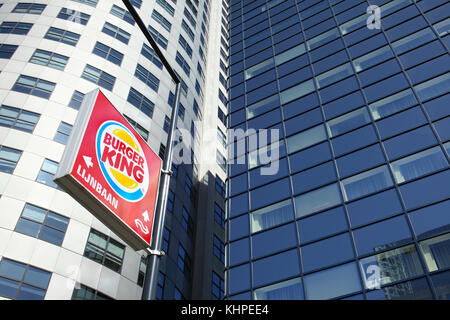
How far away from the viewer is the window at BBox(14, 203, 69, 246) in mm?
23212

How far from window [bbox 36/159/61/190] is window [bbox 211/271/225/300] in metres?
14.5

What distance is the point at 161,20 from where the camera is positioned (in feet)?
141

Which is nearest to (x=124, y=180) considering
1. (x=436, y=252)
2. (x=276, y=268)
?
(x=436, y=252)

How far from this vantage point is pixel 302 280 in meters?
18.8

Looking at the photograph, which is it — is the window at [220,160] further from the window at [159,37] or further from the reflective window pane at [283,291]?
the reflective window pane at [283,291]

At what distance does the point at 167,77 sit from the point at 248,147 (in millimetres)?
15976

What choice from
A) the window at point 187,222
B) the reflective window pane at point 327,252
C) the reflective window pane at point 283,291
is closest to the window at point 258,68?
the window at point 187,222

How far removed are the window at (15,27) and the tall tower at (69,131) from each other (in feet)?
0.25

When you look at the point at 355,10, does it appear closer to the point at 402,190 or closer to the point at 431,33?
the point at 431,33

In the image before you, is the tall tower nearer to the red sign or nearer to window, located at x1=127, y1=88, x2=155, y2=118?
window, located at x1=127, y1=88, x2=155, y2=118

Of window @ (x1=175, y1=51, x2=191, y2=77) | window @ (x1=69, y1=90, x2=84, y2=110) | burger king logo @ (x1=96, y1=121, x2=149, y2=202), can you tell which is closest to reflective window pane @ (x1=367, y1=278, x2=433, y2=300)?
burger king logo @ (x1=96, y1=121, x2=149, y2=202)

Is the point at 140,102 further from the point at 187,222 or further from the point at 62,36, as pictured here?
the point at 187,222

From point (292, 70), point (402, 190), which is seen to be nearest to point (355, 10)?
point (292, 70)

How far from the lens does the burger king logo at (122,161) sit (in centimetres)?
630
